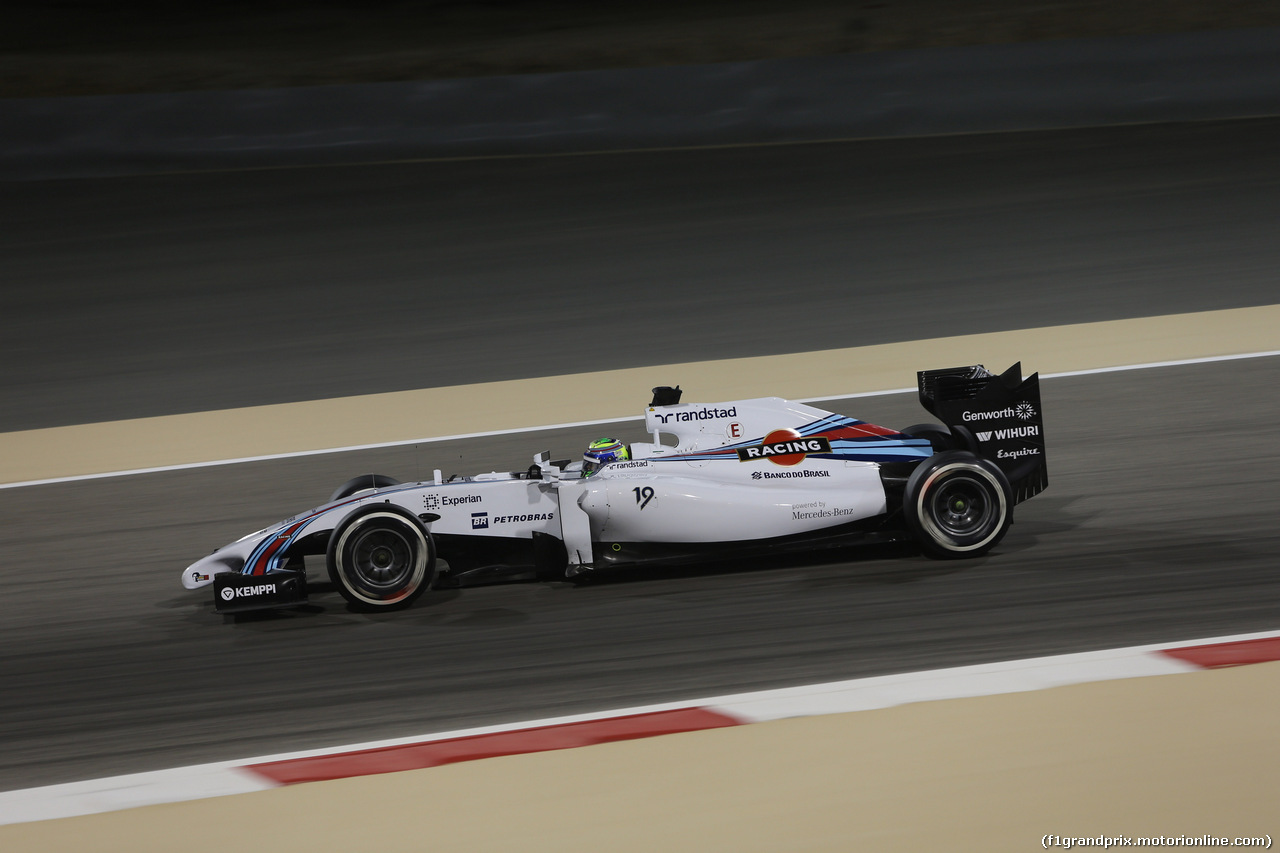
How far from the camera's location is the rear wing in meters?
6.14

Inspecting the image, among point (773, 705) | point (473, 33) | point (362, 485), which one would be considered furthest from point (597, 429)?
point (473, 33)

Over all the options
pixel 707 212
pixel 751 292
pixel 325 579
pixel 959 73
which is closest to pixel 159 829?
pixel 325 579

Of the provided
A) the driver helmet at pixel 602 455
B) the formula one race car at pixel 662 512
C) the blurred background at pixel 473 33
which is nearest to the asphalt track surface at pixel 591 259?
the blurred background at pixel 473 33

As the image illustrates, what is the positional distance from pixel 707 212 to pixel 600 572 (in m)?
9.03

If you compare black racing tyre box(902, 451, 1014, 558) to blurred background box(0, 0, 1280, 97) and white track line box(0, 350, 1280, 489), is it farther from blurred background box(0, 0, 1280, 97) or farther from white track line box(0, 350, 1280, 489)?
blurred background box(0, 0, 1280, 97)

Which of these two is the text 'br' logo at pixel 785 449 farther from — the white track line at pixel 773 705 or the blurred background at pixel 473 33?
the blurred background at pixel 473 33

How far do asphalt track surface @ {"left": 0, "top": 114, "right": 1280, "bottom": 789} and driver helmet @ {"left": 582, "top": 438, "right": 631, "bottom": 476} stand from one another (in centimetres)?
58

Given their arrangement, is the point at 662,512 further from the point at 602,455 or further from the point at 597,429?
the point at 597,429

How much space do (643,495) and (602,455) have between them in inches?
15.7

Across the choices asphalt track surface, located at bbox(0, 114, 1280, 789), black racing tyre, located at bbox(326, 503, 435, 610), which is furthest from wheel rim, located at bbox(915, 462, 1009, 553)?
black racing tyre, located at bbox(326, 503, 435, 610)

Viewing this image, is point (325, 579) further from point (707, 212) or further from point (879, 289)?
point (707, 212)

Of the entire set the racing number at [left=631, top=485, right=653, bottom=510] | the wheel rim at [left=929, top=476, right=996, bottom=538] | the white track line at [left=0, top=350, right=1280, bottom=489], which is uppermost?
the white track line at [left=0, top=350, right=1280, bottom=489]

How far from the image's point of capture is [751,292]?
12672 millimetres

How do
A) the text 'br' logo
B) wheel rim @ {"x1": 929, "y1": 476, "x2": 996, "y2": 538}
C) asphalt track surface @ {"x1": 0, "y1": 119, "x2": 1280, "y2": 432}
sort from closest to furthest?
1. wheel rim @ {"x1": 929, "y1": 476, "x2": 996, "y2": 538}
2. the text 'br' logo
3. asphalt track surface @ {"x1": 0, "y1": 119, "x2": 1280, "y2": 432}
